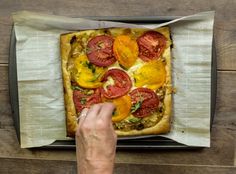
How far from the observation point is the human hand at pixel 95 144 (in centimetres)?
87

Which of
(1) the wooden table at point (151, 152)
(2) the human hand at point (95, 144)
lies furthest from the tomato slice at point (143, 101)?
(2) the human hand at point (95, 144)

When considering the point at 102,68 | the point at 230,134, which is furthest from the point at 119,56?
Result: the point at 230,134

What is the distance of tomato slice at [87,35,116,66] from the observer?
1.11 metres

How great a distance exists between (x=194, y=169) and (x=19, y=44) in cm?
50

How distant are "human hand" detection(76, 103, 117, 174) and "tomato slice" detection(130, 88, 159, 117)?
0.22 m

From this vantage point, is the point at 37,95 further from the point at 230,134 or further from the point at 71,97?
the point at 230,134

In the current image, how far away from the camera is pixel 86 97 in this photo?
44.0 inches

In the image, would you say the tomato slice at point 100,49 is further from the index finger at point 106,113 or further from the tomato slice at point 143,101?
the index finger at point 106,113

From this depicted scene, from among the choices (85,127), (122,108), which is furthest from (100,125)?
(122,108)

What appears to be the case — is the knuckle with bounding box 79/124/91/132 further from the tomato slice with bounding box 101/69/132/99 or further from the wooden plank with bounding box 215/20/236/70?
the wooden plank with bounding box 215/20/236/70

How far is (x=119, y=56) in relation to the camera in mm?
1107

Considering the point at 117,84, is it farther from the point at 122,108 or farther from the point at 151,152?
the point at 151,152

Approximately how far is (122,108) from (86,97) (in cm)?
8

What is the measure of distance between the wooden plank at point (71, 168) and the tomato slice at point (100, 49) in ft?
0.84
